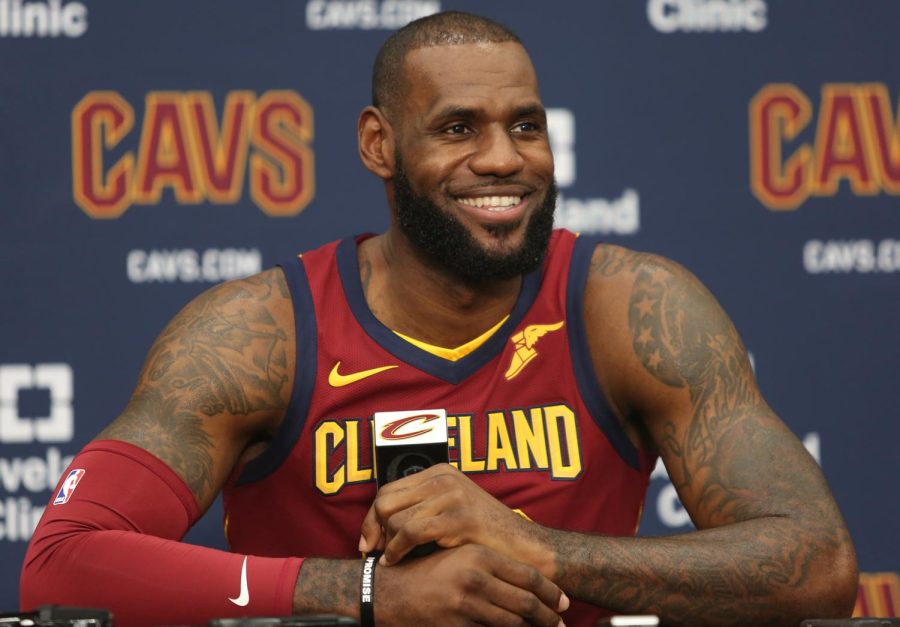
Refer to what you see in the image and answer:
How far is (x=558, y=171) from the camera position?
9.98 feet

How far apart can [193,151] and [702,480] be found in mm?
1477

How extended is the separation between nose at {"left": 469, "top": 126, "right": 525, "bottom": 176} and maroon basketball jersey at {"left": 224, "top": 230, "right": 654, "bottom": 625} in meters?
0.24

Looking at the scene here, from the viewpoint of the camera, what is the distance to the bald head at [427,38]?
2.33m

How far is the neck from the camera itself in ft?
7.73

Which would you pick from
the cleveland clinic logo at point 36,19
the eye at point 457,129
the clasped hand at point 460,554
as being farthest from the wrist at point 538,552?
the cleveland clinic logo at point 36,19

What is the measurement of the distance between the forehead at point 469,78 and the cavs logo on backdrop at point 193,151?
29.4 inches

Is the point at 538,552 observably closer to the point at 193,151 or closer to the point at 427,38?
the point at 427,38

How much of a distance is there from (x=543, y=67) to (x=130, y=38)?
0.92 meters

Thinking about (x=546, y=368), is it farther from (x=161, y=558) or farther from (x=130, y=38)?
(x=130, y=38)

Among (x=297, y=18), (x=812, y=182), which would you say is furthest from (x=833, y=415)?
(x=297, y=18)

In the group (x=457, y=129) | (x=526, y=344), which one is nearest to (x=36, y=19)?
(x=457, y=129)

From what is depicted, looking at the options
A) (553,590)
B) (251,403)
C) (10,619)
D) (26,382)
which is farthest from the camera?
(26,382)

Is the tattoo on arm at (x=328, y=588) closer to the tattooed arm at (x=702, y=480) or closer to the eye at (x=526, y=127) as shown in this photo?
the tattooed arm at (x=702, y=480)

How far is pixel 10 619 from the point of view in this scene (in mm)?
1375
